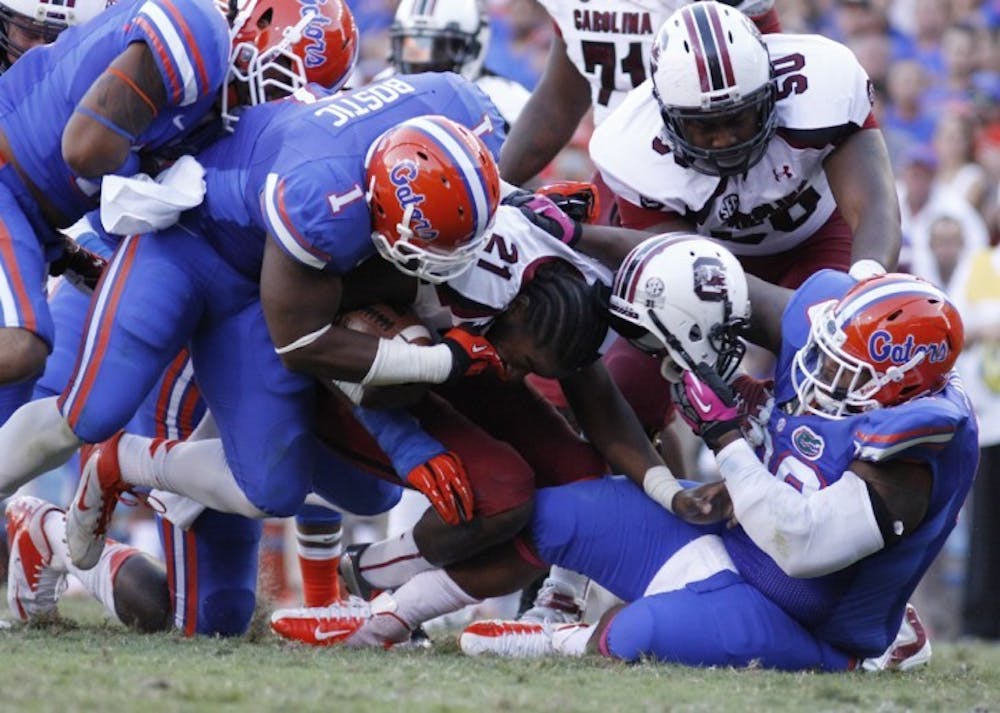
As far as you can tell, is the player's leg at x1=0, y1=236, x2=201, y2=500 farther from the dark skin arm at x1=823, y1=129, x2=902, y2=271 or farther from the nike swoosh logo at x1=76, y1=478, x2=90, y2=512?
the dark skin arm at x1=823, y1=129, x2=902, y2=271

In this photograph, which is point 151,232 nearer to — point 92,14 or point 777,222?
point 92,14

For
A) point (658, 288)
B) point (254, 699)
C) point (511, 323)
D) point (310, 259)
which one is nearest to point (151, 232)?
point (310, 259)

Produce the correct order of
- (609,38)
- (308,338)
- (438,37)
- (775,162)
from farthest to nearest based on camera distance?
(438,37) < (609,38) < (775,162) < (308,338)

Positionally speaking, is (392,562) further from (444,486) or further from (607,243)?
(607,243)

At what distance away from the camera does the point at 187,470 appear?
4824 millimetres

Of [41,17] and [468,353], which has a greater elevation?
[41,17]

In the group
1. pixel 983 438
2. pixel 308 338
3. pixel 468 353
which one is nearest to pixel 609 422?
pixel 468 353

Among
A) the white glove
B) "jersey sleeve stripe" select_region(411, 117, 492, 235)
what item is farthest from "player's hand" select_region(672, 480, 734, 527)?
the white glove

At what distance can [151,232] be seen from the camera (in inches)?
187

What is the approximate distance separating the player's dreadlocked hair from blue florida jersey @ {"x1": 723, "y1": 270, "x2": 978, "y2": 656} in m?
0.46

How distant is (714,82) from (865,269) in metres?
0.61

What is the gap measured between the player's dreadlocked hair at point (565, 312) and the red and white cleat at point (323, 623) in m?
0.87

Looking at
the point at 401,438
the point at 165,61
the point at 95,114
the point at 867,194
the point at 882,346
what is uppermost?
the point at 165,61

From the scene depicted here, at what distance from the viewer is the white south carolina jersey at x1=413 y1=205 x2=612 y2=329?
4.52 m
